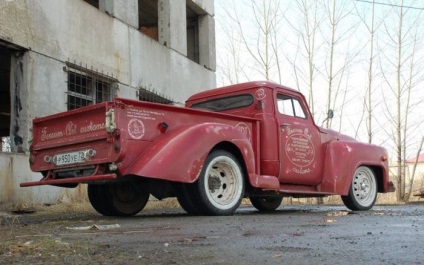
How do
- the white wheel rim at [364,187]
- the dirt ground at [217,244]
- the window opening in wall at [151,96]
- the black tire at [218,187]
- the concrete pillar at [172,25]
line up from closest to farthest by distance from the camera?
the dirt ground at [217,244] < the black tire at [218,187] < the white wheel rim at [364,187] < the window opening in wall at [151,96] < the concrete pillar at [172,25]

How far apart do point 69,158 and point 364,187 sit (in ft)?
17.3

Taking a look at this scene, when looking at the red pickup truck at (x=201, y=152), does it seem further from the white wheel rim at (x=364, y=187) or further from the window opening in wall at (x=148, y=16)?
the window opening in wall at (x=148, y=16)

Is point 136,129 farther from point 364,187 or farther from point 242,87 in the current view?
point 364,187

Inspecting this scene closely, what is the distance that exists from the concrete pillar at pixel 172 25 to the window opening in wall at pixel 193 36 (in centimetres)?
265

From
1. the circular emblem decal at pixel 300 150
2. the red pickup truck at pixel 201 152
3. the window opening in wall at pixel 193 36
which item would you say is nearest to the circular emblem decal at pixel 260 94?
the red pickup truck at pixel 201 152

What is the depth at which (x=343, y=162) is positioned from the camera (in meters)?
8.46

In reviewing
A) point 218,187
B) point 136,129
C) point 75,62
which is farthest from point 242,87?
point 75,62

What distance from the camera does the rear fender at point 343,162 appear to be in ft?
27.1

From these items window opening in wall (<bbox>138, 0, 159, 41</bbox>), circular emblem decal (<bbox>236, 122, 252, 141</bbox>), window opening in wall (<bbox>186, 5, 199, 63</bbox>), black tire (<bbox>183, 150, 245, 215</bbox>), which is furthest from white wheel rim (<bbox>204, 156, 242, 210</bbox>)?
window opening in wall (<bbox>186, 5, 199, 63</bbox>)

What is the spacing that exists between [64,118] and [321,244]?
402 centimetres

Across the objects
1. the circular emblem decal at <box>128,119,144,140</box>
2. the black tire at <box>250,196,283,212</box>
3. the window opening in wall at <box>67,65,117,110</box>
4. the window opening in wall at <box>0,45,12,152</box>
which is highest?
the window opening in wall at <box>0,45,12,152</box>

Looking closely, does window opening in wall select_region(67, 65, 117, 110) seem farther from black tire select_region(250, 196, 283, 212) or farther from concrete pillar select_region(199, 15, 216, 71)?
concrete pillar select_region(199, 15, 216, 71)

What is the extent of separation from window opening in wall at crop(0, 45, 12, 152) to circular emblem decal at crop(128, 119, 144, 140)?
231 inches

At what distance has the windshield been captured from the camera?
782 cm
